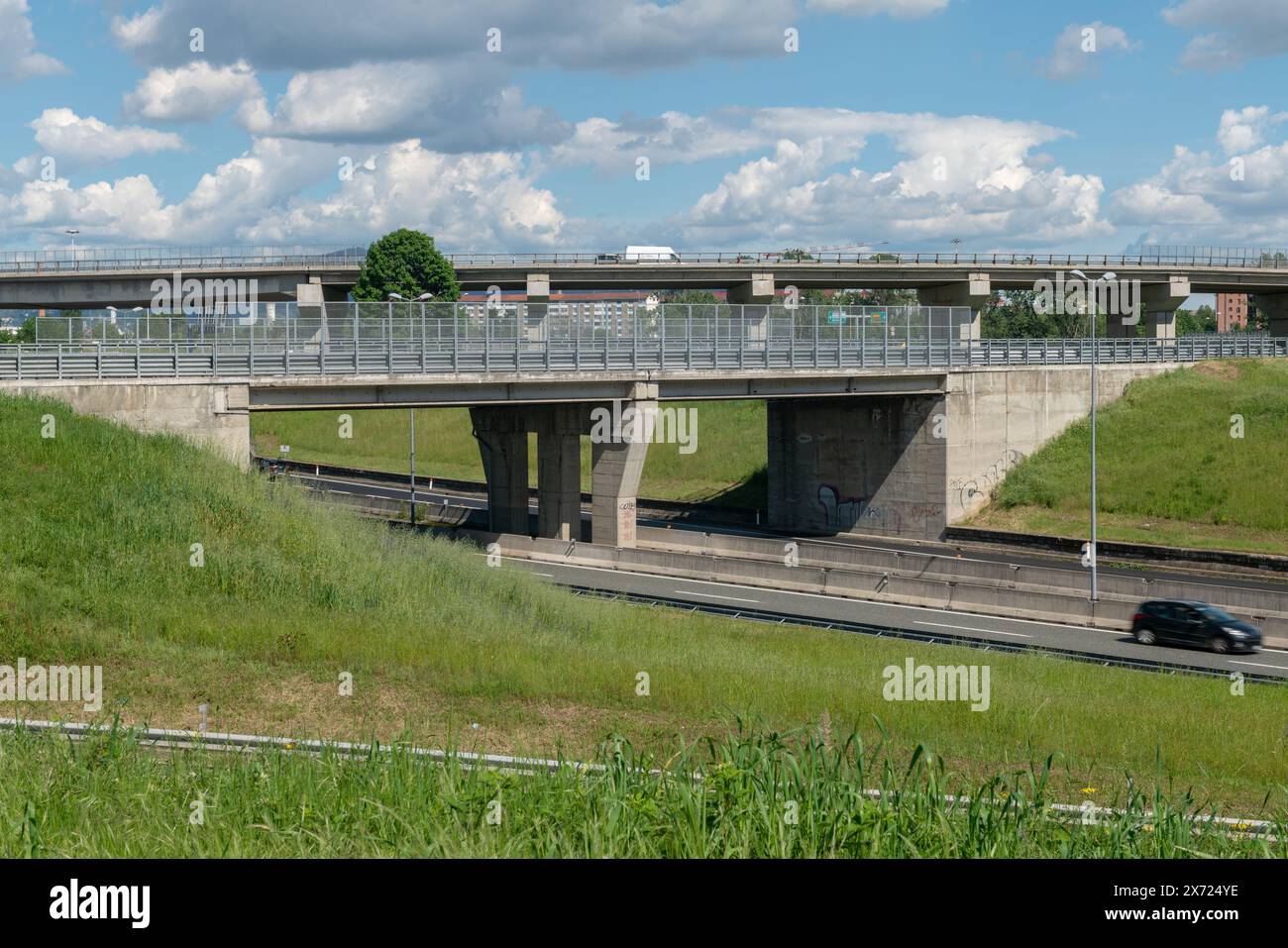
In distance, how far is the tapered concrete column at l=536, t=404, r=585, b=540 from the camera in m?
51.1

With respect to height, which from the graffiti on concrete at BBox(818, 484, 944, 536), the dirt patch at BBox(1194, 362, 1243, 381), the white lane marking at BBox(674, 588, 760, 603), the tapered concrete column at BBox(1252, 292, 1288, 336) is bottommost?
the white lane marking at BBox(674, 588, 760, 603)

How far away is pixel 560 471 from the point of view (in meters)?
51.7

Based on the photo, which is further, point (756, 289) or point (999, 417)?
point (756, 289)

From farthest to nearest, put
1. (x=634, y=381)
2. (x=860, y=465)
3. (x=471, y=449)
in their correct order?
(x=471, y=449) → (x=860, y=465) → (x=634, y=381)

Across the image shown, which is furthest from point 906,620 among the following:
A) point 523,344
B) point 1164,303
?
point 1164,303

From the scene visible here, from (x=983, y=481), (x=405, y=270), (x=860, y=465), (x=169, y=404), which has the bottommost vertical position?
(x=983, y=481)

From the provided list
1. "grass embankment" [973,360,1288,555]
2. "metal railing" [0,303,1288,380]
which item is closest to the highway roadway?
"grass embankment" [973,360,1288,555]

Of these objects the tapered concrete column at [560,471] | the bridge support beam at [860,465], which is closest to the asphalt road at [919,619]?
the tapered concrete column at [560,471]

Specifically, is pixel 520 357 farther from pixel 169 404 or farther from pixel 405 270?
pixel 405 270

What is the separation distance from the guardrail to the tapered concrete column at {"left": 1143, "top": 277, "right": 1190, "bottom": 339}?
17.6m

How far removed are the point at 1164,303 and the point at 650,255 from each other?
34.8m

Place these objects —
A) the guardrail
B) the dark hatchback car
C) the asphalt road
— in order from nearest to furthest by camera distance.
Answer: the asphalt road < the dark hatchback car < the guardrail

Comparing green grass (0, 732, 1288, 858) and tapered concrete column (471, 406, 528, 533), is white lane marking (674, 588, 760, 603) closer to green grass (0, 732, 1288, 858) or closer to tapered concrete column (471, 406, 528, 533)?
tapered concrete column (471, 406, 528, 533)
